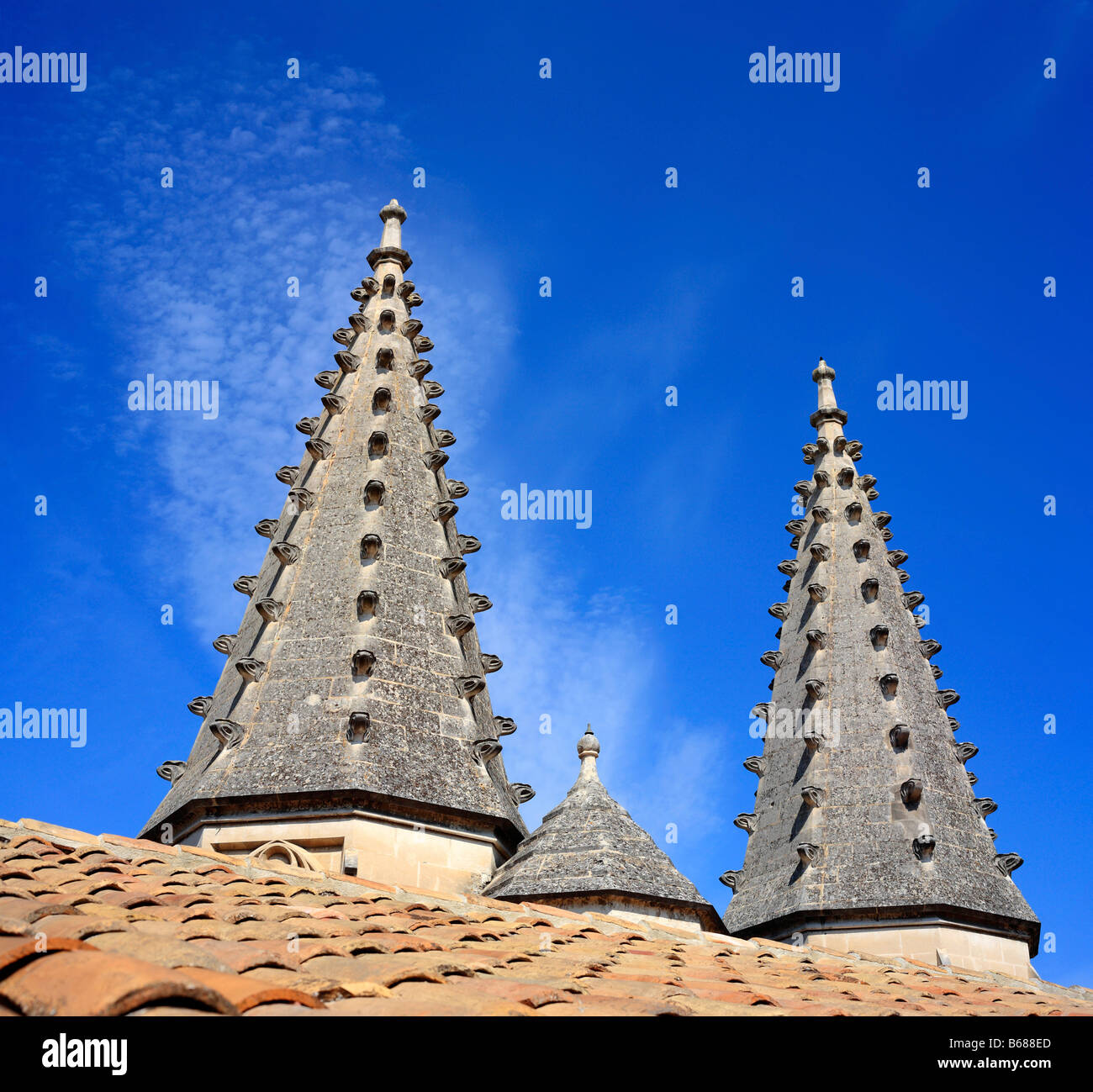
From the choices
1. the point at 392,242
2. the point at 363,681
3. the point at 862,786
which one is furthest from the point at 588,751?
the point at 392,242

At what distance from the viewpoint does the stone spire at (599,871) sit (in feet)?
49.0

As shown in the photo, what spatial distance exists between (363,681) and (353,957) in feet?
40.8

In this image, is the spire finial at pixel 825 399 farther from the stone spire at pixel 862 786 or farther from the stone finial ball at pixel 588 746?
the stone finial ball at pixel 588 746

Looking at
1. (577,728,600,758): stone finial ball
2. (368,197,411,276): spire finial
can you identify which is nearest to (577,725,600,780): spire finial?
(577,728,600,758): stone finial ball

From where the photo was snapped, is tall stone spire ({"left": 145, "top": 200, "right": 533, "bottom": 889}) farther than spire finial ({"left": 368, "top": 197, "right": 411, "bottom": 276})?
No

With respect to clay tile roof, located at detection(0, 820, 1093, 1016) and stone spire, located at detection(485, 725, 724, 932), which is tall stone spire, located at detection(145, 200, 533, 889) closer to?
stone spire, located at detection(485, 725, 724, 932)

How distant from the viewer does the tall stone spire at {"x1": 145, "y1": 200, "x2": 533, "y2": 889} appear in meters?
17.8

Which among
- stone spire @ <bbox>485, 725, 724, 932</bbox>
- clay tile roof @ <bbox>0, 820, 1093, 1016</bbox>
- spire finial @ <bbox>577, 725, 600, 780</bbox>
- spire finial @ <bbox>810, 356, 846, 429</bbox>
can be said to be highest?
spire finial @ <bbox>810, 356, 846, 429</bbox>

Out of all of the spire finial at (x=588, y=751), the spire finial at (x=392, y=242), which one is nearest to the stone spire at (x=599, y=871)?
the spire finial at (x=588, y=751)

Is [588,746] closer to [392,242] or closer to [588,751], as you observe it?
[588,751]

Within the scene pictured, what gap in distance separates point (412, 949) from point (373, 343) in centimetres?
1832

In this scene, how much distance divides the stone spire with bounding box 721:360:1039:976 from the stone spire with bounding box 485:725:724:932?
22.5 ft
